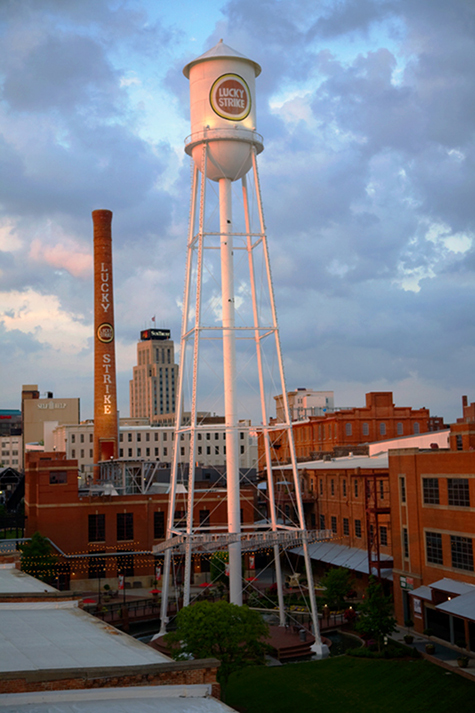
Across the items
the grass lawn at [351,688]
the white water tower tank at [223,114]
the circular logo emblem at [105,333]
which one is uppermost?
the white water tower tank at [223,114]

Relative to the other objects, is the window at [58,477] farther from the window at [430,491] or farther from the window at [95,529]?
the window at [430,491]

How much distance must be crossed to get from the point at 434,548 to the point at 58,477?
3223 centimetres

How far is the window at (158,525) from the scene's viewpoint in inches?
2474

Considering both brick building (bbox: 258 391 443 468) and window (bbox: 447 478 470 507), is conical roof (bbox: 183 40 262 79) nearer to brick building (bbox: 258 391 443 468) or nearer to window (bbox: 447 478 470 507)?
window (bbox: 447 478 470 507)

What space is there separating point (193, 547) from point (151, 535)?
75.7 ft

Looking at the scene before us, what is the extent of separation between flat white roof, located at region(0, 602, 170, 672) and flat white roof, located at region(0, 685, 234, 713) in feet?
2.93

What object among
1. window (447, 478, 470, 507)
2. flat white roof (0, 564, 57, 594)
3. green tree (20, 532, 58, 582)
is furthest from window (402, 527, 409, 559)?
green tree (20, 532, 58, 582)

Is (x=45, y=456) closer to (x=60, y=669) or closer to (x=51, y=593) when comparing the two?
(x=51, y=593)

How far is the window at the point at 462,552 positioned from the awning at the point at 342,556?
30.0 ft

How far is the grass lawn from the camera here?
3035 cm

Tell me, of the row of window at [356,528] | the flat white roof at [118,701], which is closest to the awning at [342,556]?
the row of window at [356,528]

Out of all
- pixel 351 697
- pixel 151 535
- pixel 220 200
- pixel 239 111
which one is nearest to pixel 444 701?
pixel 351 697

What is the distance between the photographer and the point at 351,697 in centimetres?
3147

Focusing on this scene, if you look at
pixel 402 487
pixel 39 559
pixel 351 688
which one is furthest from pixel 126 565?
pixel 351 688
